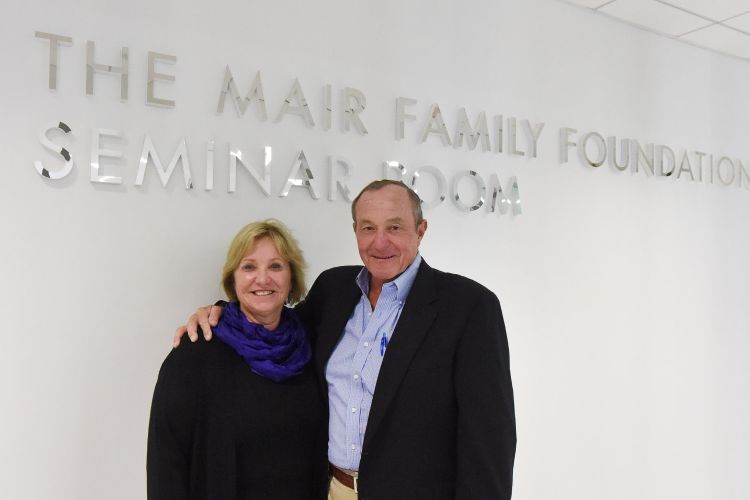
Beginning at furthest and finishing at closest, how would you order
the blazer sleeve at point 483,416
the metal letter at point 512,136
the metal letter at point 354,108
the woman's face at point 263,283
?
the metal letter at point 512,136, the metal letter at point 354,108, the woman's face at point 263,283, the blazer sleeve at point 483,416

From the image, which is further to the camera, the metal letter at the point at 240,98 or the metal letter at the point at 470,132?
the metal letter at the point at 470,132

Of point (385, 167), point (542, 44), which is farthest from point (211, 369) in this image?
point (542, 44)

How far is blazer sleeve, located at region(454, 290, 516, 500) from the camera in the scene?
1.63 m

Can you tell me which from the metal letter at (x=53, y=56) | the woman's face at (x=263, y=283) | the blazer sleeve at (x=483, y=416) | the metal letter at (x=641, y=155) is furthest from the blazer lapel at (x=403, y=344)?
the metal letter at (x=641, y=155)

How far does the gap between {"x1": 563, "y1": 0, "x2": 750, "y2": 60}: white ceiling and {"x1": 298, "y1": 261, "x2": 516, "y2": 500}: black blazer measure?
Answer: 2095 mm

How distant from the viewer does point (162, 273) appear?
2096 mm

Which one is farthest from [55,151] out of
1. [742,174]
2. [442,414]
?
[742,174]

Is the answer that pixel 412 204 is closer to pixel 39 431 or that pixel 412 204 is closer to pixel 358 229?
pixel 358 229

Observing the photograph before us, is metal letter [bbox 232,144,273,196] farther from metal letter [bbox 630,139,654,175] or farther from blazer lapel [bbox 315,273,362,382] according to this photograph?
metal letter [bbox 630,139,654,175]

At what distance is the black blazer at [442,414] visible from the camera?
165 cm

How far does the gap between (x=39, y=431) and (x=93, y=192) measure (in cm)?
76

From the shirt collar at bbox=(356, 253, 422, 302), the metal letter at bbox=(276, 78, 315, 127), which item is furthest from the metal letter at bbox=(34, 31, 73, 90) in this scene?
the shirt collar at bbox=(356, 253, 422, 302)

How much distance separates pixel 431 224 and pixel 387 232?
86cm

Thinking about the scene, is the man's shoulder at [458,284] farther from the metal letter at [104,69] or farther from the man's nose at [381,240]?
the metal letter at [104,69]
